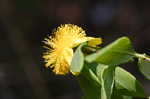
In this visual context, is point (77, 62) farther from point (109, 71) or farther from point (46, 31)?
point (46, 31)

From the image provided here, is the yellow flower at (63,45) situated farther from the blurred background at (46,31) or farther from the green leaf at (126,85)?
the blurred background at (46,31)

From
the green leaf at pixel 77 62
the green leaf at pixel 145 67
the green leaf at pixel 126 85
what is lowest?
the green leaf at pixel 126 85

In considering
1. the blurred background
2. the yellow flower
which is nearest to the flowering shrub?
the yellow flower

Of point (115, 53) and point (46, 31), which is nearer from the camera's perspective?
point (115, 53)

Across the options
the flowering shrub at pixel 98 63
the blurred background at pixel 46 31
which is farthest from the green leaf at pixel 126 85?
the blurred background at pixel 46 31

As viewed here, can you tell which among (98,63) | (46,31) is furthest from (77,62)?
(46,31)

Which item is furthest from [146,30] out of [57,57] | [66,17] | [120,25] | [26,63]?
[57,57]
